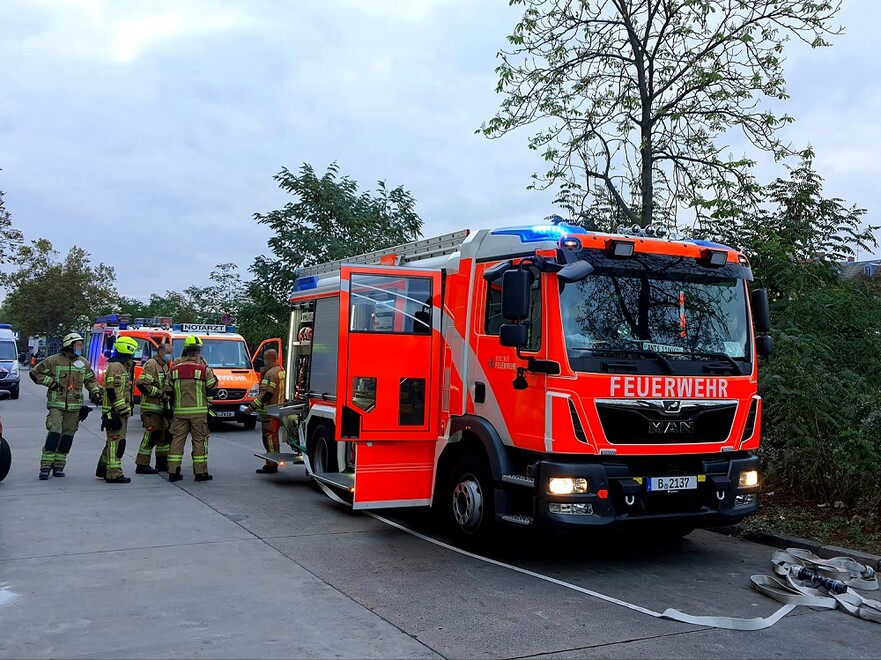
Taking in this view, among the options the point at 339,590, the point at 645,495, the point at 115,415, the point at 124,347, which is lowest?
the point at 339,590

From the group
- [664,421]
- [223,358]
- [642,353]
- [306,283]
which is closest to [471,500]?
[664,421]

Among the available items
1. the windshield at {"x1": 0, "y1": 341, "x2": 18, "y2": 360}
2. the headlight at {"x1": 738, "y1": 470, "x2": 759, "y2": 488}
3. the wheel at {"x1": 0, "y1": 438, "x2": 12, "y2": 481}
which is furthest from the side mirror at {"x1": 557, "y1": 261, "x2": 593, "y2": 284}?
the windshield at {"x1": 0, "y1": 341, "x2": 18, "y2": 360}

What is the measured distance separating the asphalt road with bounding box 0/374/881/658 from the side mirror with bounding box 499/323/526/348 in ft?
6.03

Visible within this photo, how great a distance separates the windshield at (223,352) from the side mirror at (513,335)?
12744mm

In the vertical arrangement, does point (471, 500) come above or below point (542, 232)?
below

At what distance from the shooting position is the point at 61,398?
34.9 feet

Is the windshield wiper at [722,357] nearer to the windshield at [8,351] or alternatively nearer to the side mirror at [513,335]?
the side mirror at [513,335]

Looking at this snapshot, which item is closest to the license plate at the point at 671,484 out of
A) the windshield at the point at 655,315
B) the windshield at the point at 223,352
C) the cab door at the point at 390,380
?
the windshield at the point at 655,315

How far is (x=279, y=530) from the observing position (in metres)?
7.93

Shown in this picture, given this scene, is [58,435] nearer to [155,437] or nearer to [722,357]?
[155,437]

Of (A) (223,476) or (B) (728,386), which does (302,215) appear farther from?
(B) (728,386)

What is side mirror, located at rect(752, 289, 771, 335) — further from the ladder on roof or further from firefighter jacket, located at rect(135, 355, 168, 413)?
firefighter jacket, located at rect(135, 355, 168, 413)

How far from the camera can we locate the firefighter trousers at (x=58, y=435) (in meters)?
10.6

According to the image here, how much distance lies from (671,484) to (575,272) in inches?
74.1
